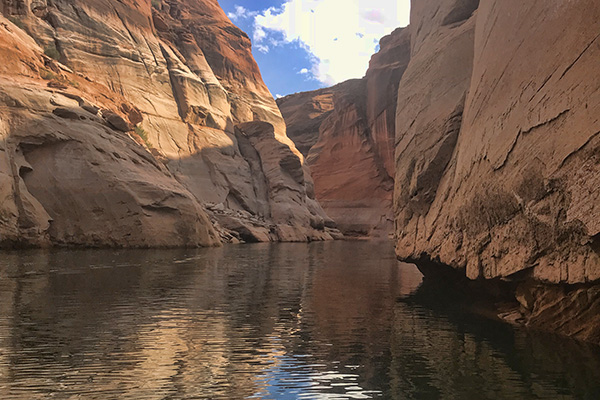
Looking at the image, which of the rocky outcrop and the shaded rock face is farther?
the shaded rock face

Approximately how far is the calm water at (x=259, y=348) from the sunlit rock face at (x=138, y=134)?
8.62 m

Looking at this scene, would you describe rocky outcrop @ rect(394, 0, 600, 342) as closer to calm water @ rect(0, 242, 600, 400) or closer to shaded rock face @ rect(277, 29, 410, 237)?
calm water @ rect(0, 242, 600, 400)

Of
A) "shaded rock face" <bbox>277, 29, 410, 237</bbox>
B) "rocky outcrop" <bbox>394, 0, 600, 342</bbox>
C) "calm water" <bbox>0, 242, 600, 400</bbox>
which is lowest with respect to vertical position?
"calm water" <bbox>0, 242, 600, 400</bbox>

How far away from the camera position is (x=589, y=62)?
413 centimetres

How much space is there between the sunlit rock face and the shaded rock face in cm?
1198

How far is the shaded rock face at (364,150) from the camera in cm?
5353

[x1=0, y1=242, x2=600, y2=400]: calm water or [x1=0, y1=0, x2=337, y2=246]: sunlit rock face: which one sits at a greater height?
[x1=0, y1=0, x2=337, y2=246]: sunlit rock face

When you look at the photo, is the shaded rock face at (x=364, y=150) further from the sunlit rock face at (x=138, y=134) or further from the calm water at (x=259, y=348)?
the calm water at (x=259, y=348)

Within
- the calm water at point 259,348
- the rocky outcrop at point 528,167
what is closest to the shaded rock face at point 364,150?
the rocky outcrop at point 528,167

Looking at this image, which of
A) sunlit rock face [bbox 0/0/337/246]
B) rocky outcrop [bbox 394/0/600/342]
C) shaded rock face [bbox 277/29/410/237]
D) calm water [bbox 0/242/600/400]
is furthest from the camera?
shaded rock face [bbox 277/29/410/237]

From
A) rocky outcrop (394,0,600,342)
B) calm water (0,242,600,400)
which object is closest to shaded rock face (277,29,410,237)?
rocky outcrop (394,0,600,342)

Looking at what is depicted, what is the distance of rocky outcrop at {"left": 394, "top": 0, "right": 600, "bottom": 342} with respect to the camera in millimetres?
4086

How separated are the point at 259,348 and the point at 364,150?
53.5 metres

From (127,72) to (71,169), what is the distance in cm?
1498
